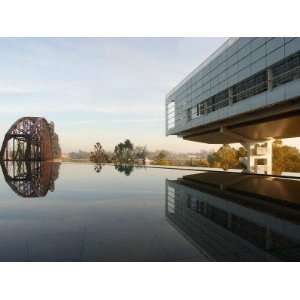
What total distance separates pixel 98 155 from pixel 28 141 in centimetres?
1912

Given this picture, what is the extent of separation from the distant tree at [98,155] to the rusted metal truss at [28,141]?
1144 cm

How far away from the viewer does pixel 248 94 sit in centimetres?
2981

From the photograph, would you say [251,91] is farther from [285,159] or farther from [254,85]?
[285,159]

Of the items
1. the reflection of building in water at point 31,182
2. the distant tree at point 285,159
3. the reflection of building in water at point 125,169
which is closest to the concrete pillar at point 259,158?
the distant tree at point 285,159

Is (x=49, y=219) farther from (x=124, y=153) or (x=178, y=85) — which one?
(x=124, y=153)

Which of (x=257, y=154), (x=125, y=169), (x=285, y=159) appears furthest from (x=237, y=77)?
(x=285, y=159)

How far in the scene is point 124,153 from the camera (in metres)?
77.9

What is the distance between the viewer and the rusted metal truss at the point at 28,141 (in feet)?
222

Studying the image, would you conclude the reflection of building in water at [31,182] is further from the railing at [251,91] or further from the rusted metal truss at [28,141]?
the rusted metal truss at [28,141]

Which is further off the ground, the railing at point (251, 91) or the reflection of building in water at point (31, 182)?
the railing at point (251, 91)

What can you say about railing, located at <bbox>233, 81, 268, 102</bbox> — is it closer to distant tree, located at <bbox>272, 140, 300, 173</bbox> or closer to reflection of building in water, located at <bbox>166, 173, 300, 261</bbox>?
reflection of building in water, located at <bbox>166, 173, 300, 261</bbox>

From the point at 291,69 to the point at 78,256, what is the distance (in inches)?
909

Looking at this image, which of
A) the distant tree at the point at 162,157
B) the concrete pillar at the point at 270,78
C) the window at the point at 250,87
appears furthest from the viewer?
the distant tree at the point at 162,157
